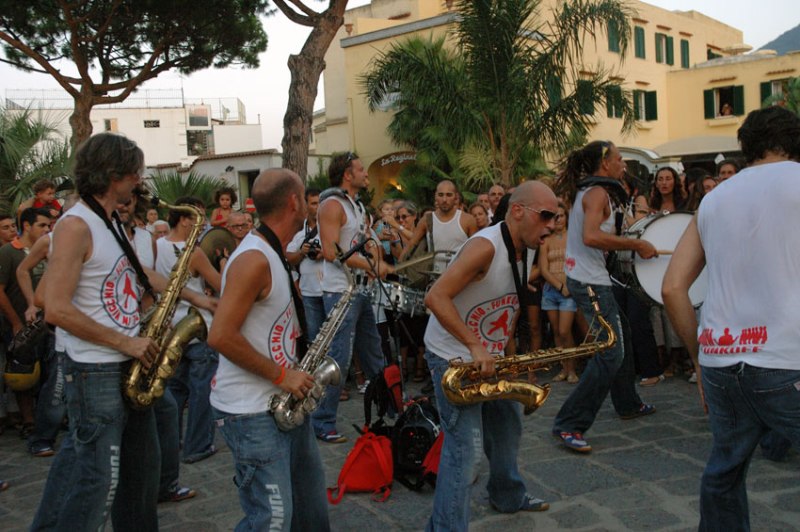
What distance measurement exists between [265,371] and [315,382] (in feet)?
1.04

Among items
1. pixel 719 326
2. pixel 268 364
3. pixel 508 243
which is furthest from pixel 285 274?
pixel 719 326

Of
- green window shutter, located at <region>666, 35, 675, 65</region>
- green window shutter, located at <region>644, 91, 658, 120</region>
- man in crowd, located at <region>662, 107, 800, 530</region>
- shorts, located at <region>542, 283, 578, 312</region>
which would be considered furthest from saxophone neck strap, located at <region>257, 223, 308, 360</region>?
green window shutter, located at <region>666, 35, 675, 65</region>

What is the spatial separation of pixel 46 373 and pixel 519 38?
35.7ft

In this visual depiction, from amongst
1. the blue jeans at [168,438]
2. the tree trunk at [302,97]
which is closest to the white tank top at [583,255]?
the blue jeans at [168,438]

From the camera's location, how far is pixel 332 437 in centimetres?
599

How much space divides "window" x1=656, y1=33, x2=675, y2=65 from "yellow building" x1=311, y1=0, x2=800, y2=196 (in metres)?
0.05

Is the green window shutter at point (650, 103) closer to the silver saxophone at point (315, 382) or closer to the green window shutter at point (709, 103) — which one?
the green window shutter at point (709, 103)

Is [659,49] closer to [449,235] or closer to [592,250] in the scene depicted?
[449,235]

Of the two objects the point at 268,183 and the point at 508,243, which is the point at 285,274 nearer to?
the point at 268,183

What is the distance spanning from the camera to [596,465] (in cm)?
519

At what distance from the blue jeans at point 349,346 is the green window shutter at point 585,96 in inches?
412

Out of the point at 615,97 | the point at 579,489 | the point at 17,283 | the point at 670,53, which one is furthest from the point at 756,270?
the point at 670,53

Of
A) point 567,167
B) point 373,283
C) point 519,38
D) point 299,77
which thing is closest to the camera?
point 567,167

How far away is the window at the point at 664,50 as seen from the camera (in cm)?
3719
